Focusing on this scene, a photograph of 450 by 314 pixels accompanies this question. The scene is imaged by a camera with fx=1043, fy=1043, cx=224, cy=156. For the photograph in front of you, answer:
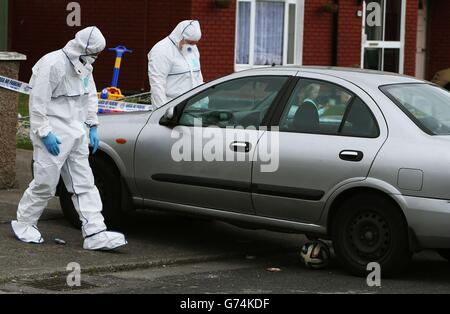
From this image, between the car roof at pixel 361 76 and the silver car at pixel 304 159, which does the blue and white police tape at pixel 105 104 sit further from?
the car roof at pixel 361 76

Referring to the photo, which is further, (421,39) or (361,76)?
(421,39)

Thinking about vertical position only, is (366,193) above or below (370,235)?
above

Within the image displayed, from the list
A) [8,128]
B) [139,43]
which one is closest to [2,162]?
[8,128]

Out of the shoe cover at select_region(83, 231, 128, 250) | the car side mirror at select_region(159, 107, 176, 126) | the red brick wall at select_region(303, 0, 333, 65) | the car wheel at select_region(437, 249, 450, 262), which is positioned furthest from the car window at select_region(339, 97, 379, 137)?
the red brick wall at select_region(303, 0, 333, 65)

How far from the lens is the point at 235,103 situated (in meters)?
8.73

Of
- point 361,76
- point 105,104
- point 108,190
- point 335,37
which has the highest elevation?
point 335,37

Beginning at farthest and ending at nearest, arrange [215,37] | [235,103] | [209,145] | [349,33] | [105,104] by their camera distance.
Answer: [349,33]
[215,37]
[105,104]
[235,103]
[209,145]

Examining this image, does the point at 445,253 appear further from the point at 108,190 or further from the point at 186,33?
the point at 186,33

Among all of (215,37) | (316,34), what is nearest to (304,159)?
(215,37)

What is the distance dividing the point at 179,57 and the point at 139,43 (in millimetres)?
6505

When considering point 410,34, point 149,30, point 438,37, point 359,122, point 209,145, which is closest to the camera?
point 359,122

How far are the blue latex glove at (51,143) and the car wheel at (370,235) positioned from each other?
2.27 m

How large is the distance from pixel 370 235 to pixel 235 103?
Result: 1706 millimetres

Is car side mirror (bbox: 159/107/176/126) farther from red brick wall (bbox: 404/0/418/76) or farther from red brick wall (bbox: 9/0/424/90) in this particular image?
red brick wall (bbox: 404/0/418/76)
